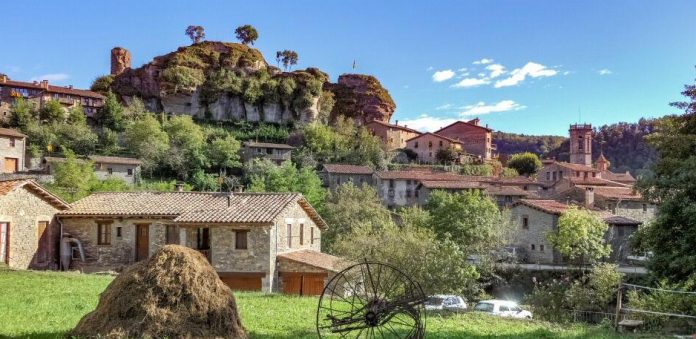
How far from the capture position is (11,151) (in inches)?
2354

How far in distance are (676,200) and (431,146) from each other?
7286 cm

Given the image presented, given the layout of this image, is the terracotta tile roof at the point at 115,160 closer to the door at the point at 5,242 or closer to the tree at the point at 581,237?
the door at the point at 5,242

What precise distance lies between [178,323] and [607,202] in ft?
183

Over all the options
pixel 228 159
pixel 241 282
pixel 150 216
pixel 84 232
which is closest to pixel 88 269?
pixel 84 232

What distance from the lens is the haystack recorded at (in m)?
10.3

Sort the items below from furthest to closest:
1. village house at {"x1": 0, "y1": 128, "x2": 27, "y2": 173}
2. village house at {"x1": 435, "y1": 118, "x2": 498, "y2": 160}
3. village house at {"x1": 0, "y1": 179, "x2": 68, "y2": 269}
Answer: village house at {"x1": 435, "y1": 118, "x2": 498, "y2": 160} < village house at {"x1": 0, "y1": 128, "x2": 27, "y2": 173} < village house at {"x1": 0, "y1": 179, "x2": 68, "y2": 269}

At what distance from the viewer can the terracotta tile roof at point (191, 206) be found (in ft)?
88.5

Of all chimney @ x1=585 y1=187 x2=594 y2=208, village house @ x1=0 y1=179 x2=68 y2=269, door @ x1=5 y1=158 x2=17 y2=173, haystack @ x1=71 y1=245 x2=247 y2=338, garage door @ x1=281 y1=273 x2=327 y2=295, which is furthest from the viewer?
door @ x1=5 y1=158 x2=17 y2=173

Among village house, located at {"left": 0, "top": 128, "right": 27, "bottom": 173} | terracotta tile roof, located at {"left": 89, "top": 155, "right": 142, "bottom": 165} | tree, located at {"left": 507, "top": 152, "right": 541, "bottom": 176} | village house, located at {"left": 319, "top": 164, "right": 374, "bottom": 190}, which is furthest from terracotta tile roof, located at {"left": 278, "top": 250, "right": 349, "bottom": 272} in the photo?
tree, located at {"left": 507, "top": 152, "right": 541, "bottom": 176}

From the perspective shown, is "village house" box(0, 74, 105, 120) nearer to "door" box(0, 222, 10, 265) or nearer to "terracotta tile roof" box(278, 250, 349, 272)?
"door" box(0, 222, 10, 265)

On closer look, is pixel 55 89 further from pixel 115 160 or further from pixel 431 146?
pixel 431 146

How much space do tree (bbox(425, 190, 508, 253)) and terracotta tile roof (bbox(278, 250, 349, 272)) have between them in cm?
1740

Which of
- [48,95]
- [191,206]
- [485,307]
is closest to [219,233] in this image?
[191,206]

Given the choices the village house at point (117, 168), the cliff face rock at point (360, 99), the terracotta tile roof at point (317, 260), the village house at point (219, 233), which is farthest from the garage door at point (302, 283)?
the cliff face rock at point (360, 99)
